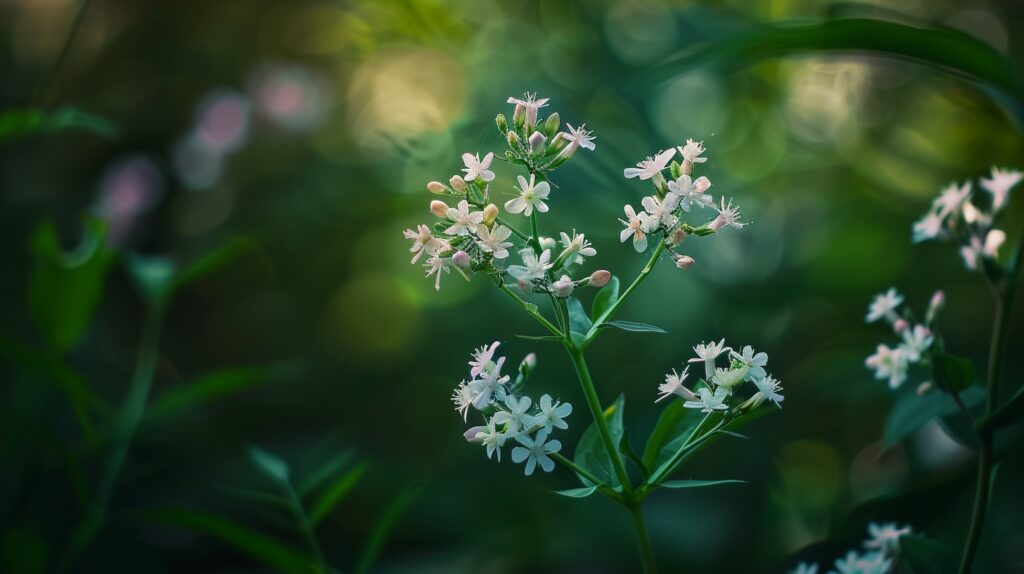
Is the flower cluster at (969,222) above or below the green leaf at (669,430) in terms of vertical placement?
above

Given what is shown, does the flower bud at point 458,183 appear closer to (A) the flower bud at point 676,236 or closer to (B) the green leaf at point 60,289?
(A) the flower bud at point 676,236

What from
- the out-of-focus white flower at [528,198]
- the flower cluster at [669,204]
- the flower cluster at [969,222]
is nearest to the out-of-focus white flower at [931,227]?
the flower cluster at [969,222]

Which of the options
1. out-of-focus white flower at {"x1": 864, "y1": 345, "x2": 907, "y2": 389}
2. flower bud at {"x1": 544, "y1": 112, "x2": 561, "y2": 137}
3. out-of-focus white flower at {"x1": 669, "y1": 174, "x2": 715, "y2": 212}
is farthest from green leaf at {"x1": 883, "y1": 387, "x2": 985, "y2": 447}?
flower bud at {"x1": 544, "y1": 112, "x2": 561, "y2": 137}

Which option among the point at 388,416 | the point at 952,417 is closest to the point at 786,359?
the point at 952,417

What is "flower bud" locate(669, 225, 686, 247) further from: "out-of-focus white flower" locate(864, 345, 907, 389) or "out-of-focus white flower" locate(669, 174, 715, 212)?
"out-of-focus white flower" locate(864, 345, 907, 389)

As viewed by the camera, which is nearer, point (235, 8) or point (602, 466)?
point (602, 466)

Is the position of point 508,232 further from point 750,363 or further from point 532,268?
point 750,363

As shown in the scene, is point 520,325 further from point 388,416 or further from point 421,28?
point 421,28
